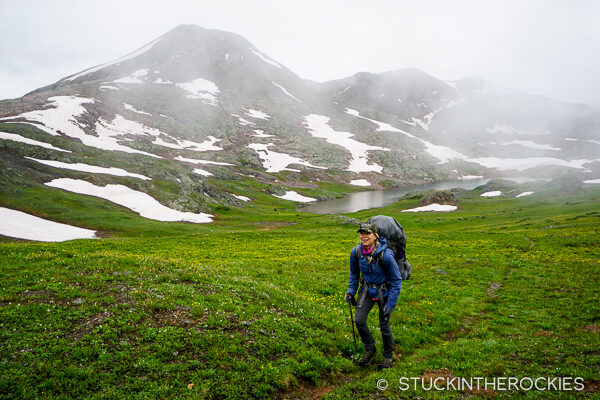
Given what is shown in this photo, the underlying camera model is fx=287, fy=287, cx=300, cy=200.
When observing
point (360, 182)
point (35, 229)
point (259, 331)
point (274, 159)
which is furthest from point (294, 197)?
point (259, 331)

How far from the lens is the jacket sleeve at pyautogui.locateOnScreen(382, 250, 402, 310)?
31.0 ft

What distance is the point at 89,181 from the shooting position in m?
65.5

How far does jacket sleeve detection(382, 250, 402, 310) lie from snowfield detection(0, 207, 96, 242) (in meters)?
45.1

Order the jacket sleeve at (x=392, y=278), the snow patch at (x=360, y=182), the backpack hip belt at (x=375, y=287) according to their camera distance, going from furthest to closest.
A: the snow patch at (x=360, y=182)
the backpack hip belt at (x=375, y=287)
the jacket sleeve at (x=392, y=278)

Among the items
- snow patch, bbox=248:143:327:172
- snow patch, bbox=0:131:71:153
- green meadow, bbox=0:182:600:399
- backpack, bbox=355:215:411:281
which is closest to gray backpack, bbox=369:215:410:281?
backpack, bbox=355:215:411:281

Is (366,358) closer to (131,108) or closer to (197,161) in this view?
(197,161)

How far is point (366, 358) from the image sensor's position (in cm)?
1038

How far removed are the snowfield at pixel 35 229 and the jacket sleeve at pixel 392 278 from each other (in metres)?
45.1

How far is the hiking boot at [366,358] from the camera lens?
10.4 meters

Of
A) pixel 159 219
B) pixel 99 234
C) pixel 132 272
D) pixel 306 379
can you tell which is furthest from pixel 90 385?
pixel 159 219

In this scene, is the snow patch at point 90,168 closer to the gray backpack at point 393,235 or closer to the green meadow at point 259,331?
the green meadow at point 259,331

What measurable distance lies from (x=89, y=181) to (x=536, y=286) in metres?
79.6

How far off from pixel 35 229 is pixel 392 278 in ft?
165

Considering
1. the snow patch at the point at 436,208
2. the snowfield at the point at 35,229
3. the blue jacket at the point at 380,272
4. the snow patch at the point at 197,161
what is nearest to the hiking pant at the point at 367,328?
the blue jacket at the point at 380,272
